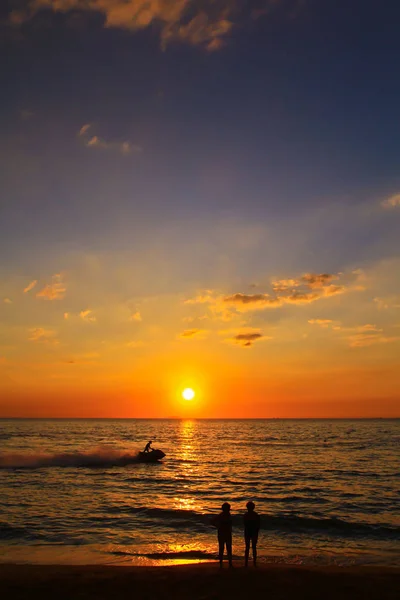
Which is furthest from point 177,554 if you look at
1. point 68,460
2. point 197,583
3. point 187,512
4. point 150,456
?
point 150,456

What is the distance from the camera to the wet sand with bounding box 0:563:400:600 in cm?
1194

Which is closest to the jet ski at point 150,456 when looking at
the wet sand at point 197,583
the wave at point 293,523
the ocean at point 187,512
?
the ocean at point 187,512

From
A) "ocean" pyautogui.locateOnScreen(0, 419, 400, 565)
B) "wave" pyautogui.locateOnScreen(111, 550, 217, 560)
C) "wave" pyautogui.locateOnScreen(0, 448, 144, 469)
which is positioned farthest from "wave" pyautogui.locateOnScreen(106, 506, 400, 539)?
"wave" pyautogui.locateOnScreen(0, 448, 144, 469)

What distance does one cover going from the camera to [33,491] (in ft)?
107

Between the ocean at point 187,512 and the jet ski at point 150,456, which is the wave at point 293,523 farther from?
the jet ski at point 150,456

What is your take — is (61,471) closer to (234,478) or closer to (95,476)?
(95,476)

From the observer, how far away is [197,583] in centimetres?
1269

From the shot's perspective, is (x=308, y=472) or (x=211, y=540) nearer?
(x=211, y=540)

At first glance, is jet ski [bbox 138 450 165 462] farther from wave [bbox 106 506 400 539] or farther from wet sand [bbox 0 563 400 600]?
wet sand [bbox 0 563 400 600]

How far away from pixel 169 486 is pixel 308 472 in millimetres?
16144

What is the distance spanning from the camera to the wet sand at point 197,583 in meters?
11.9

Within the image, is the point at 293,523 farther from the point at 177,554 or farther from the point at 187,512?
the point at 177,554

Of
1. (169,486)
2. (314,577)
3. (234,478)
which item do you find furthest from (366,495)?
(314,577)

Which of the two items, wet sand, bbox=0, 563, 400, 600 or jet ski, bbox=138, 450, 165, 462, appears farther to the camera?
jet ski, bbox=138, 450, 165, 462
